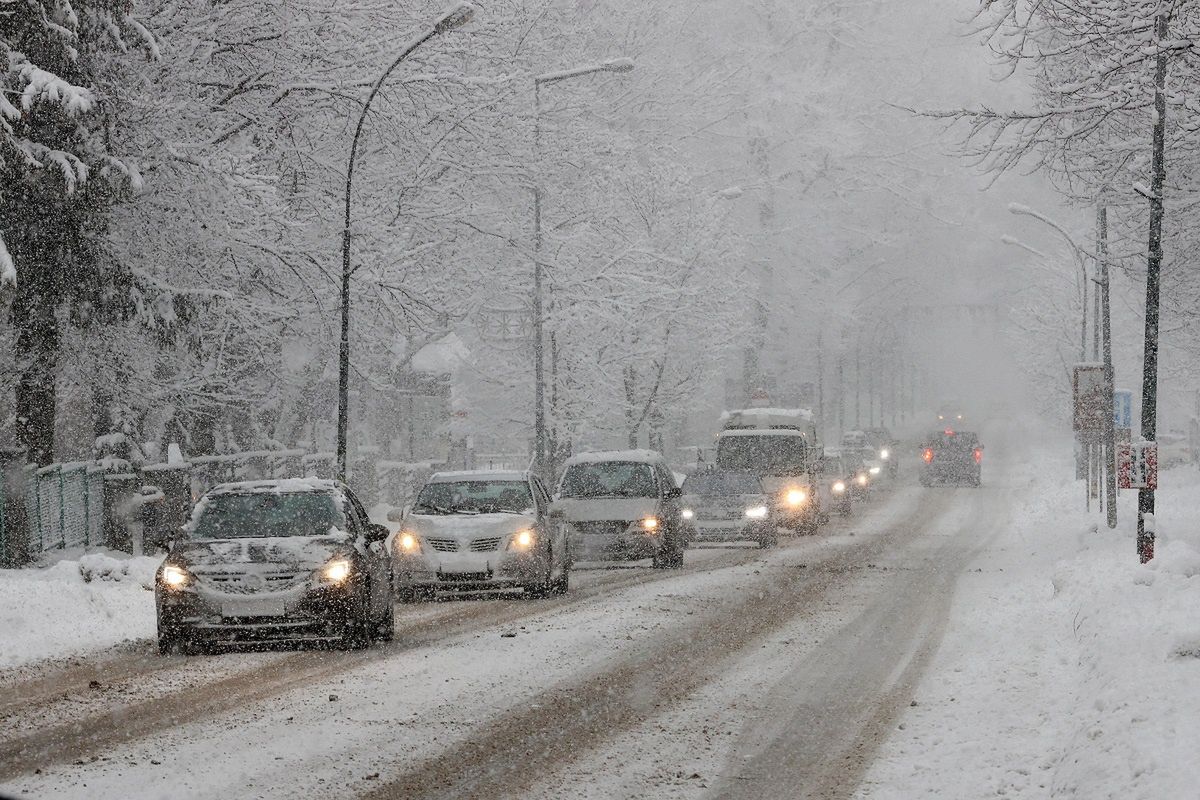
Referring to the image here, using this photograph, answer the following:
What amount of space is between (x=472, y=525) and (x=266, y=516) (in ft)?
15.1

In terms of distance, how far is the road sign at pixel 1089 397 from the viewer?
29406mm

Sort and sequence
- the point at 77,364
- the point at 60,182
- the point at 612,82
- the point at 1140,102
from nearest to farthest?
the point at 1140,102
the point at 60,182
the point at 77,364
the point at 612,82

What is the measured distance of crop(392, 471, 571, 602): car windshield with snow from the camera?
20.1 metres

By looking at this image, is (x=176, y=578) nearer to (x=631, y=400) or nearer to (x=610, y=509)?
(x=610, y=509)

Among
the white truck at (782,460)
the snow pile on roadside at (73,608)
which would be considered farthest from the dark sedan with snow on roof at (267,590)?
the white truck at (782,460)

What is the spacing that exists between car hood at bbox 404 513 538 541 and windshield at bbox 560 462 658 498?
681cm

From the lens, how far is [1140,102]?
17750mm

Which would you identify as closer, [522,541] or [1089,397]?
[522,541]

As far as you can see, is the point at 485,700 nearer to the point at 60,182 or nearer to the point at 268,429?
the point at 60,182

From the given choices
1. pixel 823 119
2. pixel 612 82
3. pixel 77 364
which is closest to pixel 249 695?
pixel 77 364

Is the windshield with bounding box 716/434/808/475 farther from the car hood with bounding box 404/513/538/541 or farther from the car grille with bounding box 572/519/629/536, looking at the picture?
the car hood with bounding box 404/513/538/541

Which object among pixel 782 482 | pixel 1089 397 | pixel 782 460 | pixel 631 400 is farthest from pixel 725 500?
pixel 631 400

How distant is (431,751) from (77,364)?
55.3 feet

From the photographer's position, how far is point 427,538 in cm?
2038
